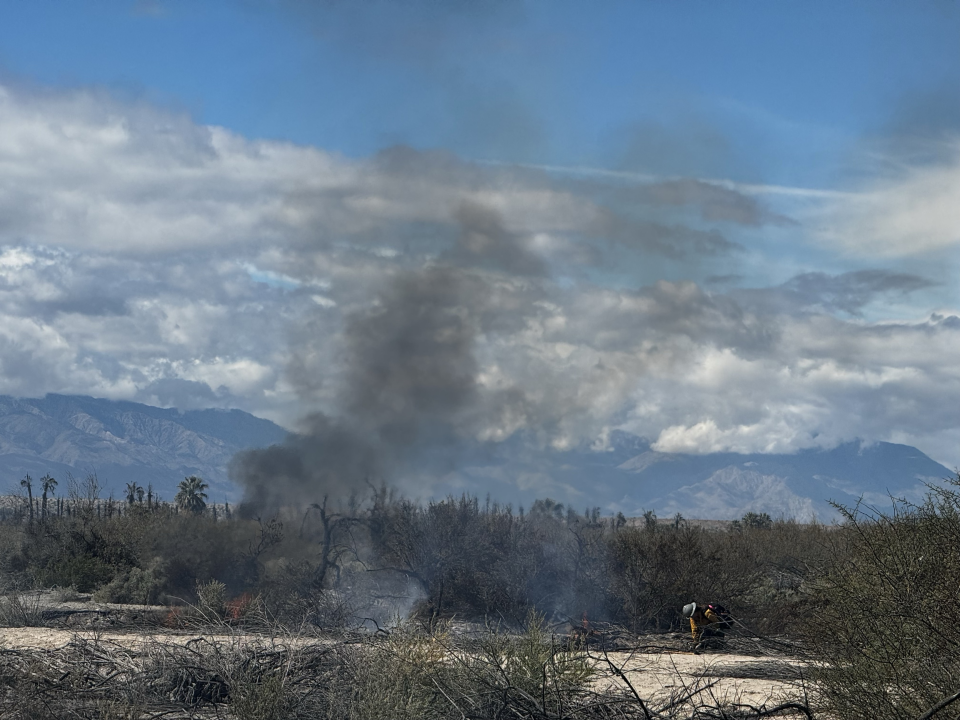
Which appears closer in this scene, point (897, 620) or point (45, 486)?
point (897, 620)

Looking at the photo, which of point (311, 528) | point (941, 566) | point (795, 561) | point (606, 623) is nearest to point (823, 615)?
point (941, 566)

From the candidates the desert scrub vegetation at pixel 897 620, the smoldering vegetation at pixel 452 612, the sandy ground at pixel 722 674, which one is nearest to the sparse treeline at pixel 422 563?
the smoldering vegetation at pixel 452 612

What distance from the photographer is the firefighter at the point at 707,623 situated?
2289 cm

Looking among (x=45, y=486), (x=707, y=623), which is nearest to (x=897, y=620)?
(x=707, y=623)

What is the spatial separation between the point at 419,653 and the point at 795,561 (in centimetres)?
2624

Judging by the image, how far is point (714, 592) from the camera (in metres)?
27.8

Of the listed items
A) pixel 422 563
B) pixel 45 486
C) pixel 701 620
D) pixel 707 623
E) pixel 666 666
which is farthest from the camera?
pixel 45 486

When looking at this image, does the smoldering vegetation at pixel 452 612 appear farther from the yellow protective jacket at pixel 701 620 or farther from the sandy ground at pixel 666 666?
the yellow protective jacket at pixel 701 620

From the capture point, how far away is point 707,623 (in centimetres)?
2331

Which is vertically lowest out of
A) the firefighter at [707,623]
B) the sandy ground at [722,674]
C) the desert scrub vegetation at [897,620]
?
the sandy ground at [722,674]

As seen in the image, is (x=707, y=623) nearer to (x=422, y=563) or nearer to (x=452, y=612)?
(x=452, y=612)

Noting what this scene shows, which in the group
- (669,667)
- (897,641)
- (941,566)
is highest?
(941,566)

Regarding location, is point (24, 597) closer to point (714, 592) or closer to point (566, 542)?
point (566, 542)

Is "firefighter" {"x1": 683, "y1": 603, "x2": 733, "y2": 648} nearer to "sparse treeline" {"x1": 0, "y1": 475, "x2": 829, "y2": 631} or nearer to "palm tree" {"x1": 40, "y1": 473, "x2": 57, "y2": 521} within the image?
"sparse treeline" {"x1": 0, "y1": 475, "x2": 829, "y2": 631}
